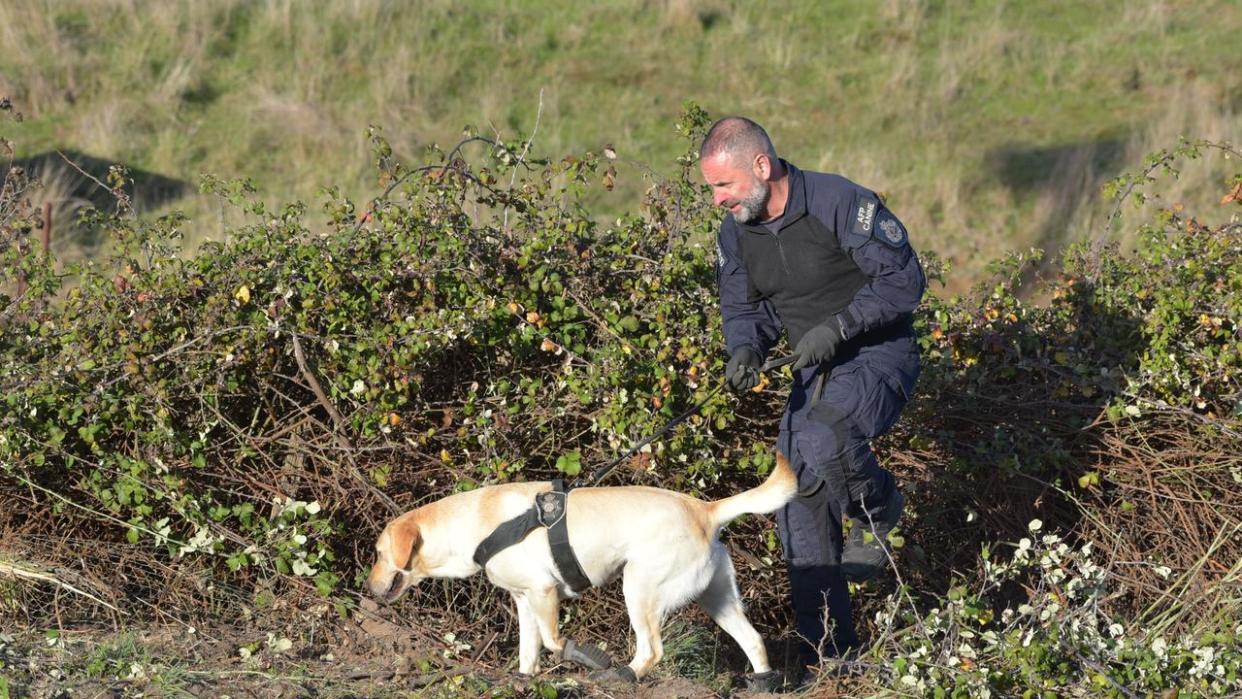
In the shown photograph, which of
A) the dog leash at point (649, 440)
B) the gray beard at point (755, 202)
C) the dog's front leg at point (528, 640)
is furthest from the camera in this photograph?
the dog leash at point (649, 440)

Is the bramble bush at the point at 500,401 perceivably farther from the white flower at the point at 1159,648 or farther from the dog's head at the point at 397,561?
the white flower at the point at 1159,648

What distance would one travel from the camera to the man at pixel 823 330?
14.6 feet

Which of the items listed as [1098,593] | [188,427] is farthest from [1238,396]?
[188,427]

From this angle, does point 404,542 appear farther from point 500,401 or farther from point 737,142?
point 737,142

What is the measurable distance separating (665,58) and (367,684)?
37.7 feet

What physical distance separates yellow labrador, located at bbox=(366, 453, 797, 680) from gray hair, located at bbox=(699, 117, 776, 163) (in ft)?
3.51

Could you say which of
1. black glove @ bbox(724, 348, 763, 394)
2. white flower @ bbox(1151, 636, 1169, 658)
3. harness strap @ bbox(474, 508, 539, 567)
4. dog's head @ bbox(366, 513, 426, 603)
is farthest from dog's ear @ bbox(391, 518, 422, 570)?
white flower @ bbox(1151, 636, 1169, 658)

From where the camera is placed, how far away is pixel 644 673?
177 inches

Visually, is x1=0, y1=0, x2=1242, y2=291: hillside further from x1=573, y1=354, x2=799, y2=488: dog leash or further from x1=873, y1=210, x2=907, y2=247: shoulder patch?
x1=873, y1=210, x2=907, y2=247: shoulder patch

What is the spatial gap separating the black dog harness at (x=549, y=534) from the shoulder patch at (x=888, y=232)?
1414mm

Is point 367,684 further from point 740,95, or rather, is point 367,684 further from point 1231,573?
point 740,95

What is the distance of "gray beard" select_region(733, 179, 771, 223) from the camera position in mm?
4492

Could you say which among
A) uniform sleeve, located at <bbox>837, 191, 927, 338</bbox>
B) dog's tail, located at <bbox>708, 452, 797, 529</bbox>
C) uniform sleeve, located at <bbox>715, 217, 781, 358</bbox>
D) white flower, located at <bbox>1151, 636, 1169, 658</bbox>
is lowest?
white flower, located at <bbox>1151, 636, 1169, 658</bbox>

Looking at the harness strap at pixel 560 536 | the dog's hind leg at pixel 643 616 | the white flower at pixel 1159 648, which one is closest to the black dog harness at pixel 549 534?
the harness strap at pixel 560 536
